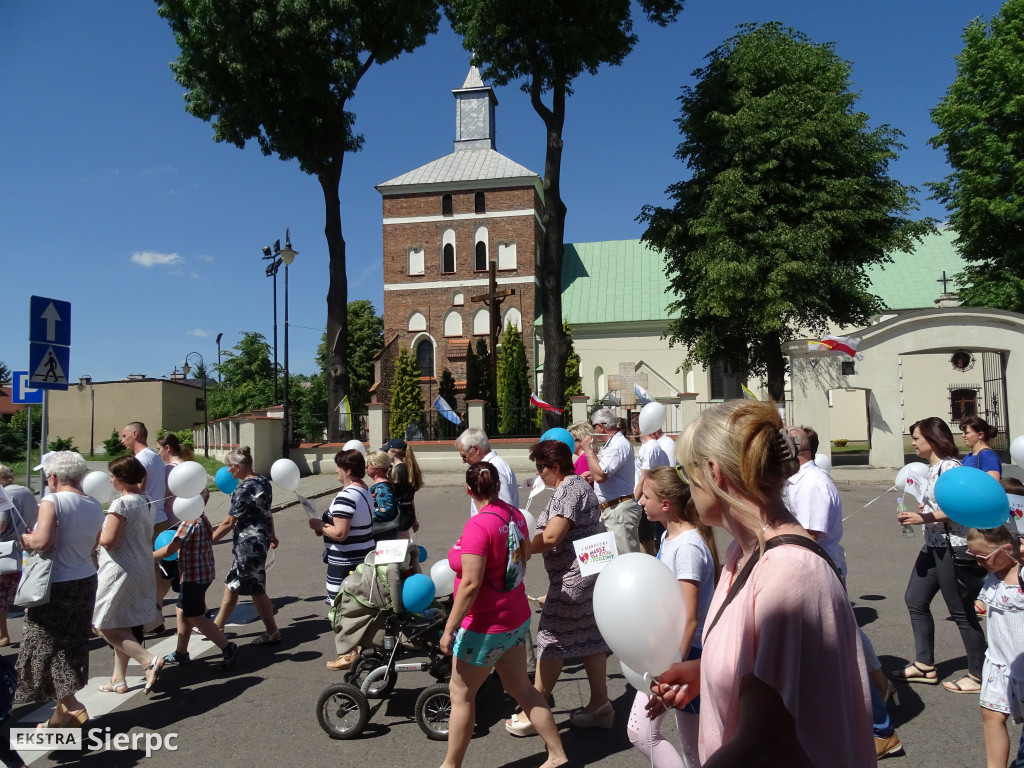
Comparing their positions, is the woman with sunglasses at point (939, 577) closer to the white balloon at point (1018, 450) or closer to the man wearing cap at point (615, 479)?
the white balloon at point (1018, 450)

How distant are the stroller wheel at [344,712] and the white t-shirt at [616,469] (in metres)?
2.99

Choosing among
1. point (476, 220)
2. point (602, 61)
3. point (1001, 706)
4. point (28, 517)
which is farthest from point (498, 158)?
point (1001, 706)

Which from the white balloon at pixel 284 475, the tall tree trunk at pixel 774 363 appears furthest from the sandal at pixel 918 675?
the tall tree trunk at pixel 774 363

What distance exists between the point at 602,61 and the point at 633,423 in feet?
40.4

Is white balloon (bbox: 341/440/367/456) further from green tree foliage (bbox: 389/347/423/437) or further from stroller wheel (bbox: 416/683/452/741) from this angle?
green tree foliage (bbox: 389/347/423/437)

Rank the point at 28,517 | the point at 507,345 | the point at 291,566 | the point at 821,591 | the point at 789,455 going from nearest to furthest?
1. the point at 821,591
2. the point at 789,455
3. the point at 28,517
4. the point at 291,566
5. the point at 507,345

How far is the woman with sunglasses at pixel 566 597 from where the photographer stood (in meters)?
4.53

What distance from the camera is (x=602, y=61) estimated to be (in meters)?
23.0

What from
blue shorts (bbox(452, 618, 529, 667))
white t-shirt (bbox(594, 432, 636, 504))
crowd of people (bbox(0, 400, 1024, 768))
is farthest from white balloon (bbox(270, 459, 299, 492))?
blue shorts (bbox(452, 618, 529, 667))

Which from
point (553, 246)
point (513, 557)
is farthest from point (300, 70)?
point (513, 557)

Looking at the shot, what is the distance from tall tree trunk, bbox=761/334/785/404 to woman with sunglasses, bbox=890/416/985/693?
1893 centimetres

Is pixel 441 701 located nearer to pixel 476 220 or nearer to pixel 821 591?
pixel 821 591

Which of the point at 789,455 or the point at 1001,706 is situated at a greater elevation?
the point at 789,455

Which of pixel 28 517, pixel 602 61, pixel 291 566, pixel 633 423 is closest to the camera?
pixel 28 517
